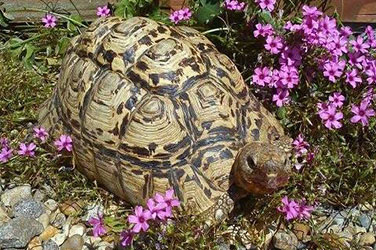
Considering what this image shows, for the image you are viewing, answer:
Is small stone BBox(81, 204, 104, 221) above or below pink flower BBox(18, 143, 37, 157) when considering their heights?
below

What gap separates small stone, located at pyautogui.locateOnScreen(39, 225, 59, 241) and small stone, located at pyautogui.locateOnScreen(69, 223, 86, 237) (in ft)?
0.25

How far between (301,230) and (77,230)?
108 cm

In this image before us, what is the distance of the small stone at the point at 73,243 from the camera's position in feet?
11.3

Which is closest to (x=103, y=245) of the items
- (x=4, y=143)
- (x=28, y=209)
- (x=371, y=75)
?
(x=28, y=209)

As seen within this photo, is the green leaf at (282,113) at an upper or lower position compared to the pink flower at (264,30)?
lower

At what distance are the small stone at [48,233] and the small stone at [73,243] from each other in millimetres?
105

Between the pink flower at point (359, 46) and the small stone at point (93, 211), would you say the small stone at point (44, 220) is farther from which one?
the pink flower at point (359, 46)

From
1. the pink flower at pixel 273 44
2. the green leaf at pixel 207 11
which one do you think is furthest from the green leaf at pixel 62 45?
the pink flower at pixel 273 44

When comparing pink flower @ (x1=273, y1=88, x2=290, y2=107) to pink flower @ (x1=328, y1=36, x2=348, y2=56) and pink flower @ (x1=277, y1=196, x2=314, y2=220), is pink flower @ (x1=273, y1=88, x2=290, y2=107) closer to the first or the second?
pink flower @ (x1=328, y1=36, x2=348, y2=56)

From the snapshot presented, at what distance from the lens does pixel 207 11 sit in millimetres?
4227

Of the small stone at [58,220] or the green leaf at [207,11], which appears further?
the green leaf at [207,11]

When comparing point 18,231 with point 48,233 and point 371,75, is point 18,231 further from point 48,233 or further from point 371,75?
point 371,75

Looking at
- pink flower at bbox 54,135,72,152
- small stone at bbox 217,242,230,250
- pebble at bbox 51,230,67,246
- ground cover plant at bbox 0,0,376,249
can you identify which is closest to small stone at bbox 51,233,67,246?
pebble at bbox 51,230,67,246

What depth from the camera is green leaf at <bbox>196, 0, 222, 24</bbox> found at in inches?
166
